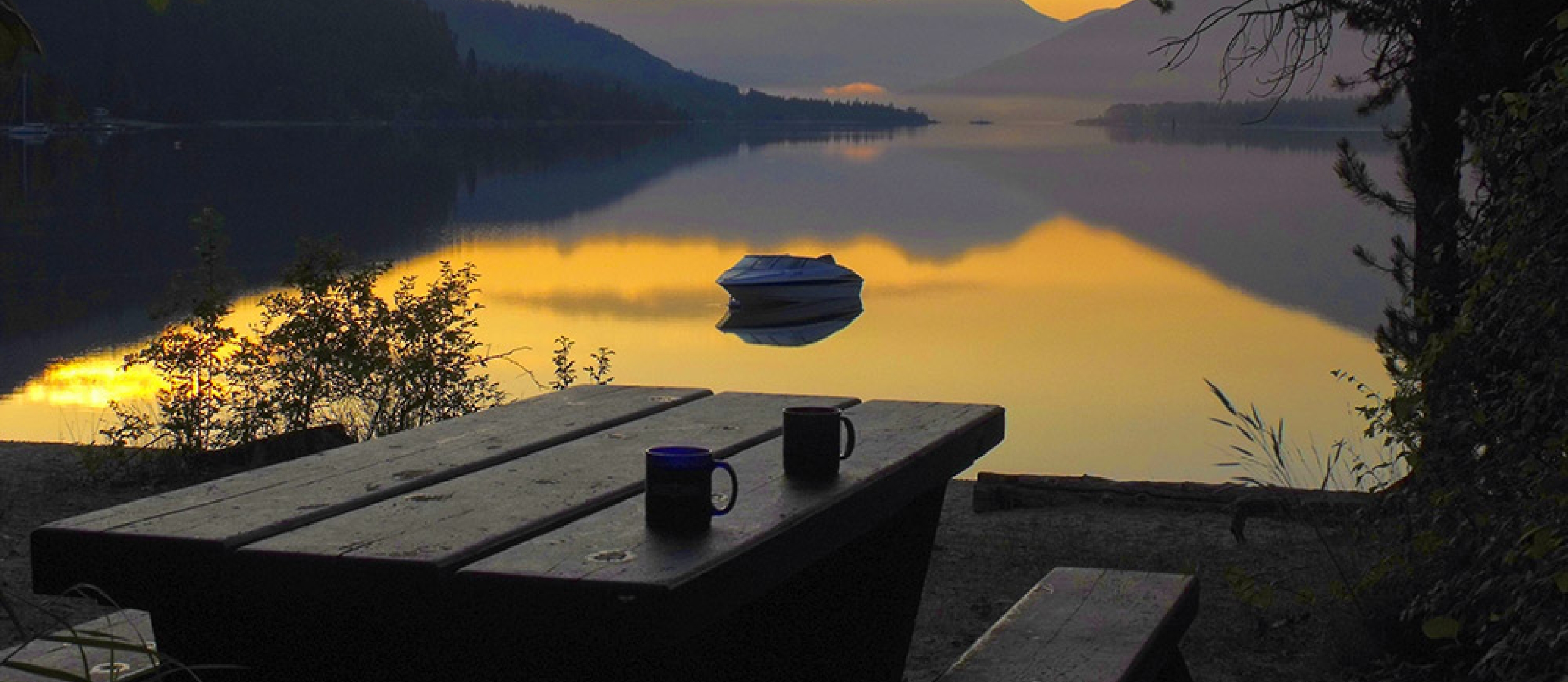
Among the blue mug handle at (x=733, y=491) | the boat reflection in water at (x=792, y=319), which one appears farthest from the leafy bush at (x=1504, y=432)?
the boat reflection in water at (x=792, y=319)

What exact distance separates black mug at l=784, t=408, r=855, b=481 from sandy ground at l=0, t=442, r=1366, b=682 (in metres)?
2.23

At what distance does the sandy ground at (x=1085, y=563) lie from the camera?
18.5 ft

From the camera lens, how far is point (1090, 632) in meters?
3.91

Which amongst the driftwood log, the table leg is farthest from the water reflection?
the table leg

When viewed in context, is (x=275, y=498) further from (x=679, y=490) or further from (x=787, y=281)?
(x=787, y=281)

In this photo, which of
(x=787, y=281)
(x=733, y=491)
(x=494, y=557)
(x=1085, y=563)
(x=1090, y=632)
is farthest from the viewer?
(x=787, y=281)

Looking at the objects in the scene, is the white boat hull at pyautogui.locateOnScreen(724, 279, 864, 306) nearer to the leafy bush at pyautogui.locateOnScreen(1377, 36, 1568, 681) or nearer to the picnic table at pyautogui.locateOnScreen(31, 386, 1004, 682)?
the leafy bush at pyautogui.locateOnScreen(1377, 36, 1568, 681)

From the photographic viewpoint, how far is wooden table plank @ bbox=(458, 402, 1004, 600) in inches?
96.3

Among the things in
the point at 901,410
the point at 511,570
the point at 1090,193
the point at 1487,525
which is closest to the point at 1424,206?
the point at 1487,525

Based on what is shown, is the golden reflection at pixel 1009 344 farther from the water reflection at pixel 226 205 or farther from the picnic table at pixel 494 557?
the picnic table at pixel 494 557

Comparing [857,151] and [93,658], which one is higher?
[93,658]

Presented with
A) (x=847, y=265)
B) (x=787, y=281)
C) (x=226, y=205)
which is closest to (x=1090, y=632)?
(x=787, y=281)

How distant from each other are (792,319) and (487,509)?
29013 millimetres

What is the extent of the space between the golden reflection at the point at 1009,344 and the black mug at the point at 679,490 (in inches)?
439
